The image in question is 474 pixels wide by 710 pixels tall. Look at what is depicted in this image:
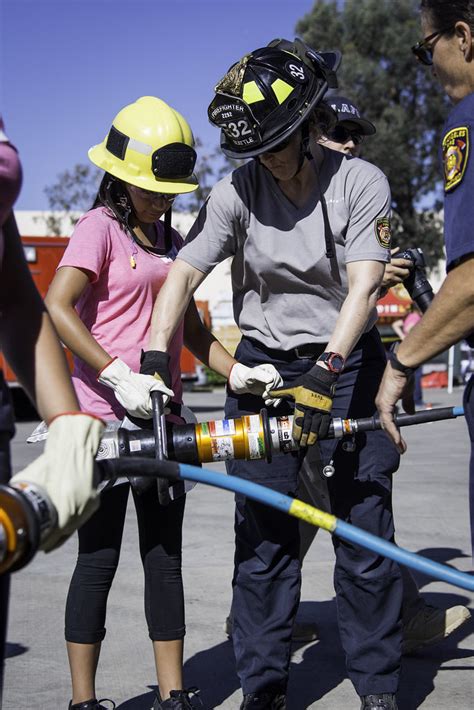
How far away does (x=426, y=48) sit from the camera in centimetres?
275

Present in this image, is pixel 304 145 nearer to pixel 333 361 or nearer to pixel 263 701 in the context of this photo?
pixel 333 361

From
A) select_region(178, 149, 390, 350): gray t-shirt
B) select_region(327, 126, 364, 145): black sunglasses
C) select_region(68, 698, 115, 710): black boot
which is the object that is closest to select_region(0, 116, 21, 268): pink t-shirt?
select_region(178, 149, 390, 350): gray t-shirt

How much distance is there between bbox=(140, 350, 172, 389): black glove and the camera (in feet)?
10.6

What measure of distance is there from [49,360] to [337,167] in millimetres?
1740

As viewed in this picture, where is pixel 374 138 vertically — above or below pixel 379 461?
above

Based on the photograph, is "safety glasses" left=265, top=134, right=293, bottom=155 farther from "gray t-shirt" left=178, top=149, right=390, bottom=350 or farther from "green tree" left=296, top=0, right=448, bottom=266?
"green tree" left=296, top=0, right=448, bottom=266

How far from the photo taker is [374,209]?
3.40m

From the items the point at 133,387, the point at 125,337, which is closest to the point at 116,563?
the point at 133,387

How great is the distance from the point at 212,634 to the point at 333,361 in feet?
5.97

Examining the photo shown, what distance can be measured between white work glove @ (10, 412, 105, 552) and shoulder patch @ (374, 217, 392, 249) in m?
1.64

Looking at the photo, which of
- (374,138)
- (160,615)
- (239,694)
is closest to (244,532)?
(160,615)

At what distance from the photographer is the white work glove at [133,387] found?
10.4 ft

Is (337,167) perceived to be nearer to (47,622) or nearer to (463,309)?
(463,309)

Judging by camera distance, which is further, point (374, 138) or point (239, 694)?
point (374, 138)
